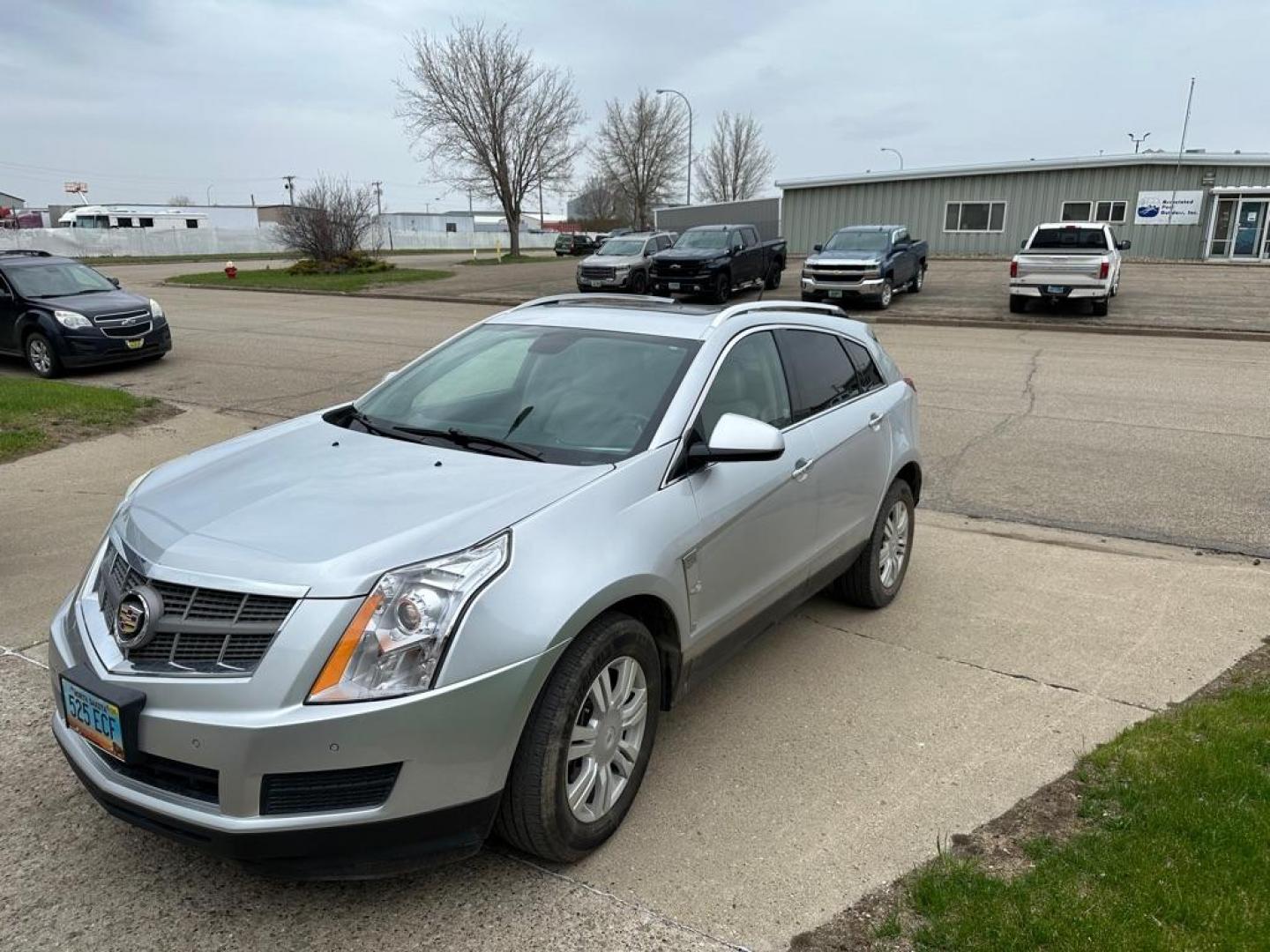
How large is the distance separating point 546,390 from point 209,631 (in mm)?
1731

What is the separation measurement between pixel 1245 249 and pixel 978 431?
110 ft

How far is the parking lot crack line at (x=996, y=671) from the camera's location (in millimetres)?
4020

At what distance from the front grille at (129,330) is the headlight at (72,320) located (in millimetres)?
234

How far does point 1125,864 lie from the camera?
2.76 m

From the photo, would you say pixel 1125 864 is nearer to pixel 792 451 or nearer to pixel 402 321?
pixel 792 451

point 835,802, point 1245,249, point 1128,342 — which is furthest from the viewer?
point 1245,249

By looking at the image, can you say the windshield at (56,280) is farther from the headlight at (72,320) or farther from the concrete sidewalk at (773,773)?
the concrete sidewalk at (773,773)

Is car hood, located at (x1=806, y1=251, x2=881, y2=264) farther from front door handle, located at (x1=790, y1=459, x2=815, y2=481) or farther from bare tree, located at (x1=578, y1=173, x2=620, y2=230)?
bare tree, located at (x1=578, y1=173, x2=620, y2=230)

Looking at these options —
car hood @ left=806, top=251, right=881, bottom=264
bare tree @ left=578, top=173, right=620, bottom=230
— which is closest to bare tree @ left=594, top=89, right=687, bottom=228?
bare tree @ left=578, top=173, right=620, bottom=230

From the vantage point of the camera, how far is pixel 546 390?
12.5 ft

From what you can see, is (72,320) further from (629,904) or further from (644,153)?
(644,153)

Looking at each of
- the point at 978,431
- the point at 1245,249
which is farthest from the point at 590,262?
the point at 1245,249

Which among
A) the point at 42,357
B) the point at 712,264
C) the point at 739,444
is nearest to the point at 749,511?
the point at 739,444

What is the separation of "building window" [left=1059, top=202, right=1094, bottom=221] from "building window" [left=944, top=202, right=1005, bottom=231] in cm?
233
